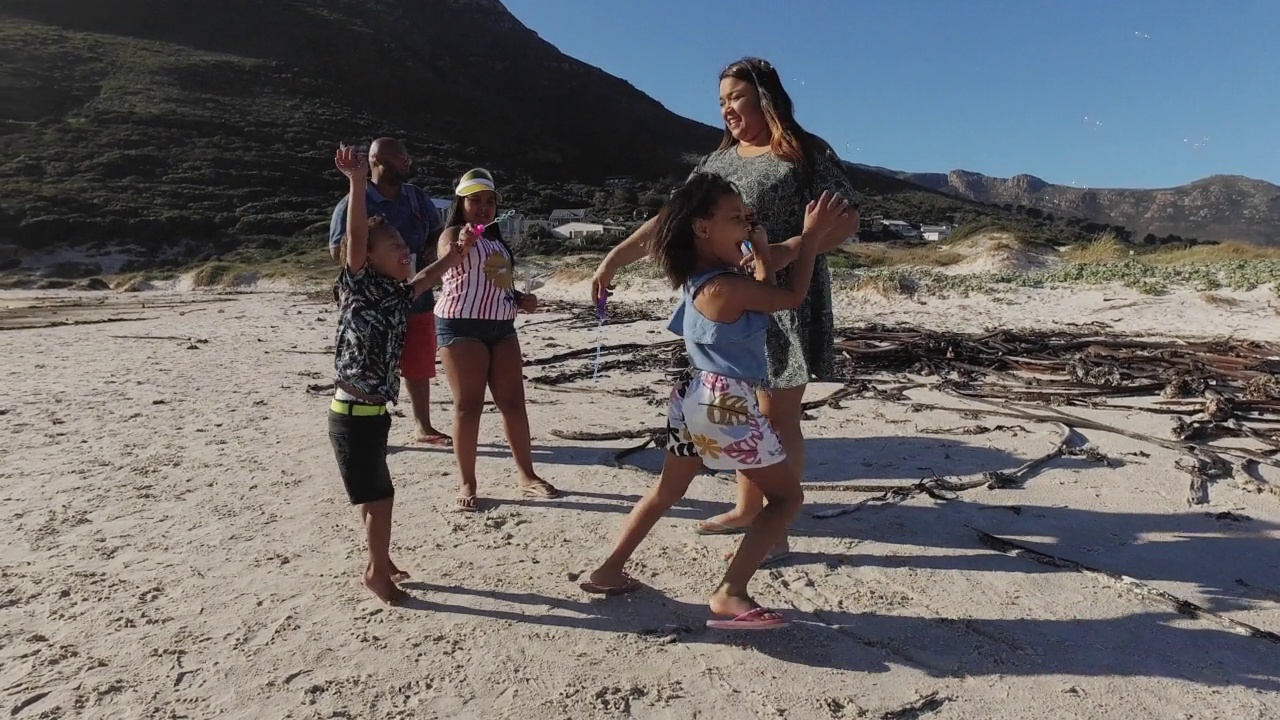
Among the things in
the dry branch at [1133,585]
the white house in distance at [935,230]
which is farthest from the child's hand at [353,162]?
the white house in distance at [935,230]

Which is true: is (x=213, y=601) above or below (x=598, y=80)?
below

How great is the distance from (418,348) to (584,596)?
220cm

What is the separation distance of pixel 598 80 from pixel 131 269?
7214cm

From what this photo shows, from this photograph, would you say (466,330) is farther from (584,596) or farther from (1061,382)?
(1061,382)

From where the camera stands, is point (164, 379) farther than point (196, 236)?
No

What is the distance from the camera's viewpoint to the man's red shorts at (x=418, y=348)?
4.27 m

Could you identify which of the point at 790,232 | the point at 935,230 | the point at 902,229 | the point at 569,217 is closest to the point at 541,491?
the point at 790,232

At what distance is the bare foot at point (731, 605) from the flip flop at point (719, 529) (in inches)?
29.8

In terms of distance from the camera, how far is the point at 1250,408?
16.0ft

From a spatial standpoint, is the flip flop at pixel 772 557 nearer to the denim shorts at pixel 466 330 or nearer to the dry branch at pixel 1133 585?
the dry branch at pixel 1133 585

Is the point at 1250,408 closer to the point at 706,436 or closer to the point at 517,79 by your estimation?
the point at 706,436

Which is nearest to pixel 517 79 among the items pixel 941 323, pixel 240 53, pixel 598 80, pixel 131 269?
pixel 598 80

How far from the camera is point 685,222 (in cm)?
233

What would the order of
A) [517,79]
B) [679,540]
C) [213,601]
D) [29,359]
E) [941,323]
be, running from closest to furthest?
[213,601], [679,540], [29,359], [941,323], [517,79]
